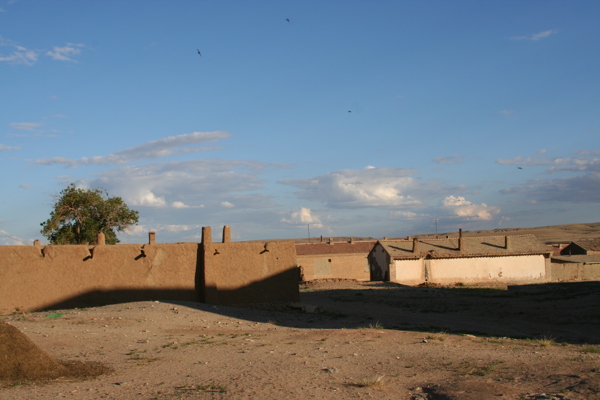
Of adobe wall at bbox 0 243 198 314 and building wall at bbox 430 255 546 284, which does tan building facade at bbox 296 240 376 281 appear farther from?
adobe wall at bbox 0 243 198 314

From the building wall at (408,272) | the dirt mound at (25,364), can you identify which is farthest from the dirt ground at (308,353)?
the building wall at (408,272)

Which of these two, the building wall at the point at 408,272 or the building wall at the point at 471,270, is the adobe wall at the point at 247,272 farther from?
the building wall at the point at 471,270

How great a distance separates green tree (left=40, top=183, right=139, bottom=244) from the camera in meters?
41.7

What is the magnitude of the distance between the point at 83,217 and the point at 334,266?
22820mm

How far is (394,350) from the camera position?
38.0 feet

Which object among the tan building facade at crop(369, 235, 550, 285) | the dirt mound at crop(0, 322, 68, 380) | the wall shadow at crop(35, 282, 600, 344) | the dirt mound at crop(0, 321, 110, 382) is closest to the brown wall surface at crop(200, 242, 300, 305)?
the wall shadow at crop(35, 282, 600, 344)

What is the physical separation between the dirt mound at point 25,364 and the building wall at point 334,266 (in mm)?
39640

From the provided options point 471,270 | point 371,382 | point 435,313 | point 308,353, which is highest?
point 471,270

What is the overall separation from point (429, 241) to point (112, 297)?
3622cm

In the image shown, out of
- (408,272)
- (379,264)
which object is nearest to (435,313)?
(408,272)

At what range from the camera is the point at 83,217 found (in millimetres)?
42438

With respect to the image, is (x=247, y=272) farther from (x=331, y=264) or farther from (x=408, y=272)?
(x=331, y=264)

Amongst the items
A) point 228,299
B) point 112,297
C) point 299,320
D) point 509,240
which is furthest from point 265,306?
point 509,240

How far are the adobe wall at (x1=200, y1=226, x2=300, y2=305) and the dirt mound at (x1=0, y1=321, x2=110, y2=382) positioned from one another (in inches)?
435
